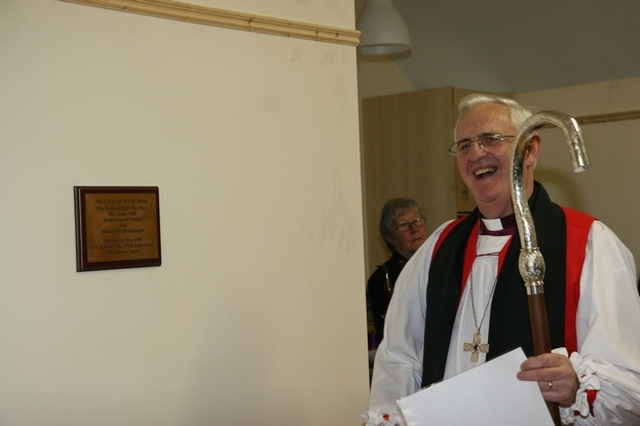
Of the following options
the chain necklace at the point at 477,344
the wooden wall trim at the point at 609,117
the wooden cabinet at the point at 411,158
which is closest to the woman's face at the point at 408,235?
the wooden cabinet at the point at 411,158

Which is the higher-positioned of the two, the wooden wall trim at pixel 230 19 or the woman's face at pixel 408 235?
the wooden wall trim at pixel 230 19

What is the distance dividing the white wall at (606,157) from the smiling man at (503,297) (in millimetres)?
4069

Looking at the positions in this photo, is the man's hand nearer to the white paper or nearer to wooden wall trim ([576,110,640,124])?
the white paper

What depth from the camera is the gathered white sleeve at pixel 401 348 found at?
2.80 meters

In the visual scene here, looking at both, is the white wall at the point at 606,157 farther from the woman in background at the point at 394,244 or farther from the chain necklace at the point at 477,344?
the chain necklace at the point at 477,344

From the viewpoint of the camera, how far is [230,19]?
3.80 meters

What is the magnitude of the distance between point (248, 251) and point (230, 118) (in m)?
0.58

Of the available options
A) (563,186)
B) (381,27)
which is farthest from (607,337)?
(563,186)

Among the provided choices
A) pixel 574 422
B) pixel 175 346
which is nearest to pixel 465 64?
pixel 175 346

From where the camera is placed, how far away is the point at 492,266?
2828mm

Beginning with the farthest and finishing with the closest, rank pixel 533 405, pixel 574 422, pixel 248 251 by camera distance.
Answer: pixel 248 251 < pixel 574 422 < pixel 533 405

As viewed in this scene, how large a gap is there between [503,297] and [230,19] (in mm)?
1815

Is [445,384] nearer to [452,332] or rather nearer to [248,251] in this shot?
[452,332]

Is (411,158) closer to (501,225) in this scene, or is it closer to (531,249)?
(501,225)
